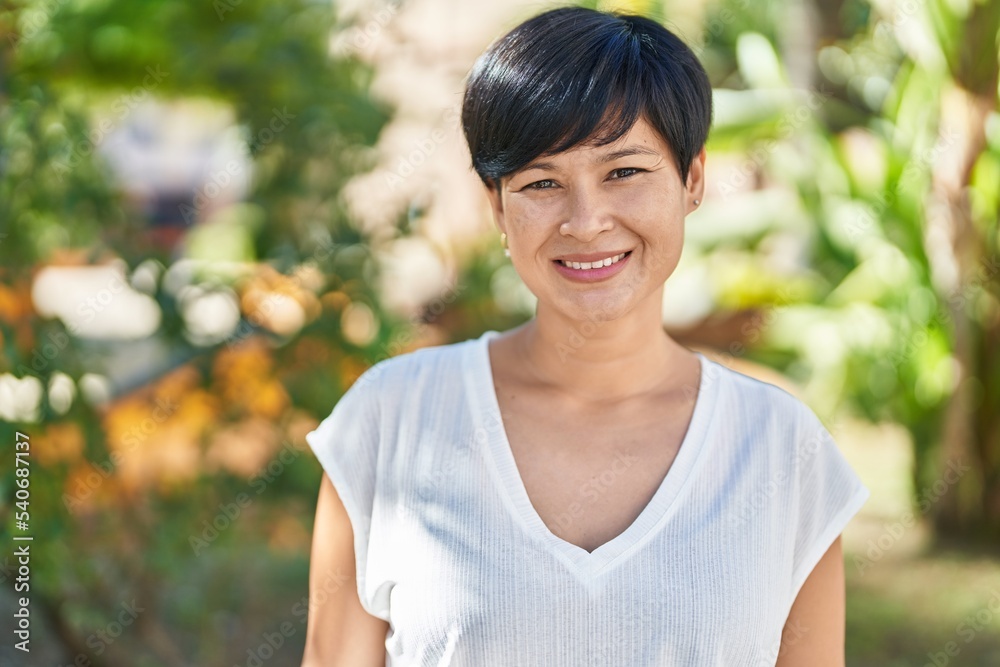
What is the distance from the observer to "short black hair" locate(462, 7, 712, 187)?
1482 mm

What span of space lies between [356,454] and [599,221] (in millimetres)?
553

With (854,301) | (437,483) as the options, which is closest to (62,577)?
(437,483)

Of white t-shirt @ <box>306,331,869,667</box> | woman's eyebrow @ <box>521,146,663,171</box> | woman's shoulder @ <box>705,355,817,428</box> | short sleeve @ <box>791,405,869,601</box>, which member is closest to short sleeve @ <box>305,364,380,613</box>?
white t-shirt @ <box>306,331,869,667</box>

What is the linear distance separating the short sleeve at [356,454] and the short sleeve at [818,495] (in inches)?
27.1

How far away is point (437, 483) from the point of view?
164 centimetres

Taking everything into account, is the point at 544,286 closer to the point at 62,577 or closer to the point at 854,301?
the point at 62,577

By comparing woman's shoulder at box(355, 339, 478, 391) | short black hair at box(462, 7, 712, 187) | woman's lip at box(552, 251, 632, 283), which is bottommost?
woman's shoulder at box(355, 339, 478, 391)

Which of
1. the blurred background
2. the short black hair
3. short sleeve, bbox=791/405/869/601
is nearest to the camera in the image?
the short black hair

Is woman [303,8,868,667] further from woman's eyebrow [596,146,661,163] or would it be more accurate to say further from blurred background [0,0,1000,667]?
blurred background [0,0,1000,667]

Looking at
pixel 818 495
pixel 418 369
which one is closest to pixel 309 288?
pixel 418 369

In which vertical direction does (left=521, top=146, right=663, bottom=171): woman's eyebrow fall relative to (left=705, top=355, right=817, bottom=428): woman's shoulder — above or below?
above

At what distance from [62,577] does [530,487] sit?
1739mm

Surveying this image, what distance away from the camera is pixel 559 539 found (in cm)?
154

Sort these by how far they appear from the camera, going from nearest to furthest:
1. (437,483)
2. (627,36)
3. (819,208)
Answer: (627,36) → (437,483) → (819,208)
